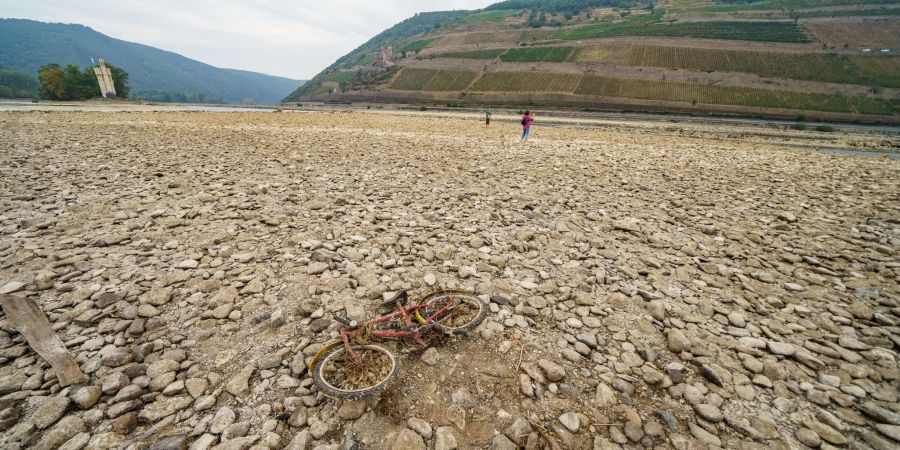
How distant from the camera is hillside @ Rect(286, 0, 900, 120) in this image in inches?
3868

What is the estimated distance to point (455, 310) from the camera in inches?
199

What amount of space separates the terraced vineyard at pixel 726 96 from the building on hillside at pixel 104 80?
148m

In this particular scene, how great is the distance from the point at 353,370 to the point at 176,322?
2.90m

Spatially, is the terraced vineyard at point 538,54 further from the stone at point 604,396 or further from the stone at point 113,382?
the stone at point 113,382

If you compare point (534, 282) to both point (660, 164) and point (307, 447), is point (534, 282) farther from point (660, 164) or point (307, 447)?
point (660, 164)

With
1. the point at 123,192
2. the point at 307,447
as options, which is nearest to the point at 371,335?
the point at 307,447

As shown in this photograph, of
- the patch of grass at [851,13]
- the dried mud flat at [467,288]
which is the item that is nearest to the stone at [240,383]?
the dried mud flat at [467,288]

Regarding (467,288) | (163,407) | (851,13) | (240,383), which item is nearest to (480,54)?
(851,13)

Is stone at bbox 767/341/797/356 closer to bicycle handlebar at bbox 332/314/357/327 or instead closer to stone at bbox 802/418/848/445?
stone at bbox 802/418/848/445

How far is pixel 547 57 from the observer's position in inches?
6304

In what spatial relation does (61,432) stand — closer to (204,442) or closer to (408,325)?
(204,442)

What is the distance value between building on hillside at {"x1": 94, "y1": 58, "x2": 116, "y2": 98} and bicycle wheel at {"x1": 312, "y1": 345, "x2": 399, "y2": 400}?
459ft

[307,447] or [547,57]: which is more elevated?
[547,57]

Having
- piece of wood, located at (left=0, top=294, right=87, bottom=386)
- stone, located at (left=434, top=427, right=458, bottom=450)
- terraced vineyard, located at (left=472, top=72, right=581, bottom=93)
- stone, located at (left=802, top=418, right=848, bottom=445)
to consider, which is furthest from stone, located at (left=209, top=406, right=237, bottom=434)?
terraced vineyard, located at (left=472, top=72, right=581, bottom=93)
